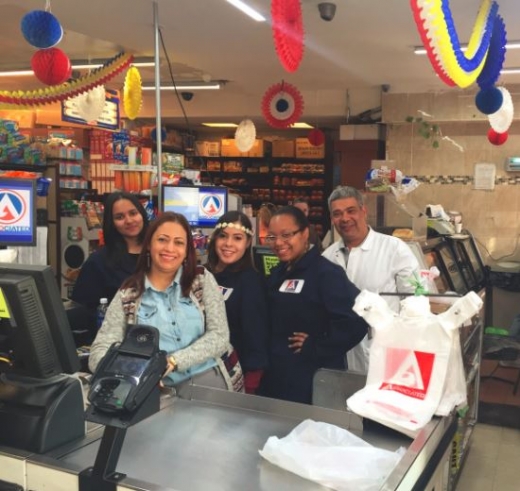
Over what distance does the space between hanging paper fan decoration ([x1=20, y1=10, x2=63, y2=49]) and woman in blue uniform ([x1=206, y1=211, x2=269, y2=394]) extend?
248cm

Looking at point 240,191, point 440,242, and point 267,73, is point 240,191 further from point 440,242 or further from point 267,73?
point 440,242

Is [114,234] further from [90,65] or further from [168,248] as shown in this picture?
[90,65]

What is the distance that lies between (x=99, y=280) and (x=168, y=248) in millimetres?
1211

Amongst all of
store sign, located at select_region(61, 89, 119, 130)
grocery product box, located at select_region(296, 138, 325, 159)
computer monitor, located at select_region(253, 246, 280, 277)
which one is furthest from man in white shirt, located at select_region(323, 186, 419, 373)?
grocery product box, located at select_region(296, 138, 325, 159)

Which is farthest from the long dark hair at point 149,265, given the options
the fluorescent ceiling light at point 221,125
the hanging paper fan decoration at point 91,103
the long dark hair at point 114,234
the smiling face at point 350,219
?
the fluorescent ceiling light at point 221,125

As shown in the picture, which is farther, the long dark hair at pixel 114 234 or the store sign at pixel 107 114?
the store sign at pixel 107 114

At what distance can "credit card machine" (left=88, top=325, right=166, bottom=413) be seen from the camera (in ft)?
4.55

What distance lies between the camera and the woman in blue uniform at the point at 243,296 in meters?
2.71

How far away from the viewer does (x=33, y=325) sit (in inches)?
61.6

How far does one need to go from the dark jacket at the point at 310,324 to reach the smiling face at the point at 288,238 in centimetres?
6

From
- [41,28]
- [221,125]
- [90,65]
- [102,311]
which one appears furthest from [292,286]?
[221,125]

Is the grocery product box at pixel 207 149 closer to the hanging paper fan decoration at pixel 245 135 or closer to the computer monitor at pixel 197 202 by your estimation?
the hanging paper fan decoration at pixel 245 135

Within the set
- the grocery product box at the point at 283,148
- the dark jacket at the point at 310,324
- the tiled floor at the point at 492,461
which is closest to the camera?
the dark jacket at the point at 310,324

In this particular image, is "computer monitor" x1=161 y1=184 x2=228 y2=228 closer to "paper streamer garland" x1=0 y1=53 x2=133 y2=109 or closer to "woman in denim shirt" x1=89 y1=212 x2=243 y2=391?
"paper streamer garland" x1=0 y1=53 x2=133 y2=109
